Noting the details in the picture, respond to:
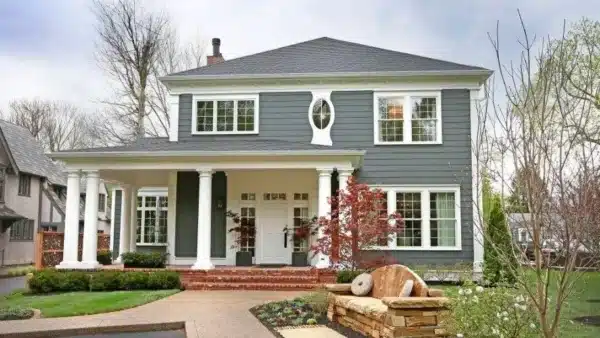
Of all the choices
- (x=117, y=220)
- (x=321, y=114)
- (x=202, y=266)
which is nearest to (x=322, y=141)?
(x=321, y=114)

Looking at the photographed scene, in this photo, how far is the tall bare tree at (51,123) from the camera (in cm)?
4344

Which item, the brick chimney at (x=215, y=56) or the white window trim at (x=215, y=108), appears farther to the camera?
the brick chimney at (x=215, y=56)

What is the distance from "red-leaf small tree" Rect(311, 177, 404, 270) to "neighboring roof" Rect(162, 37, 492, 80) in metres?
5.04

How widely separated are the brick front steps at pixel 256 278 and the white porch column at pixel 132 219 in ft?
14.6

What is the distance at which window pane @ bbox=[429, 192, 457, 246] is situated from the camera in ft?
54.8

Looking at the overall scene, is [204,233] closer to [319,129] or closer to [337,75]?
[319,129]

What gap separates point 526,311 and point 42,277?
1209 cm

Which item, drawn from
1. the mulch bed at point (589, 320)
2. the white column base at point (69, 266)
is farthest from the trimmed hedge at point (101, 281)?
the mulch bed at point (589, 320)

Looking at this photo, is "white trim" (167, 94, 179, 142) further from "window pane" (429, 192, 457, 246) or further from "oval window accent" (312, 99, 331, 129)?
"window pane" (429, 192, 457, 246)

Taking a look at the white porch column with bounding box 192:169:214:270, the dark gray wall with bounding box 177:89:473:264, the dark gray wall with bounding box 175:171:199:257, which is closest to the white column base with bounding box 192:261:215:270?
the white porch column with bounding box 192:169:214:270

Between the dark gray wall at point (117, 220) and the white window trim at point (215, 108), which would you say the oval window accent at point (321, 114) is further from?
the dark gray wall at point (117, 220)

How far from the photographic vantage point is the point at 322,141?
17.5 m

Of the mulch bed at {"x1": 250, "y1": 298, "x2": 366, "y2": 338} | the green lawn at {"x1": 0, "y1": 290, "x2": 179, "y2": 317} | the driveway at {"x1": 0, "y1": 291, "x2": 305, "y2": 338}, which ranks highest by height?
the mulch bed at {"x1": 250, "y1": 298, "x2": 366, "y2": 338}

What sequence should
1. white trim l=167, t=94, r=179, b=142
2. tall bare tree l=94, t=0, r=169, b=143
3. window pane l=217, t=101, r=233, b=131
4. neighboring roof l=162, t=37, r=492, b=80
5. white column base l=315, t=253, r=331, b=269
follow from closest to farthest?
1. white column base l=315, t=253, r=331, b=269
2. neighboring roof l=162, t=37, r=492, b=80
3. window pane l=217, t=101, r=233, b=131
4. white trim l=167, t=94, r=179, b=142
5. tall bare tree l=94, t=0, r=169, b=143
